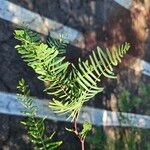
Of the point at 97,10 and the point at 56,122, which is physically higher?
the point at 97,10

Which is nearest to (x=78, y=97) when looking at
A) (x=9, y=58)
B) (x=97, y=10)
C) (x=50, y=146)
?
(x=50, y=146)

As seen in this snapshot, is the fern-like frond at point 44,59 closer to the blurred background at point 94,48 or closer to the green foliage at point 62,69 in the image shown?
the green foliage at point 62,69

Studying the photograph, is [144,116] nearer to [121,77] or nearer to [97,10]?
[121,77]

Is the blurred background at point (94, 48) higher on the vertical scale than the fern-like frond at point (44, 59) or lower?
higher

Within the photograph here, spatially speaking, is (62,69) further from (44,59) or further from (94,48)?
(94,48)

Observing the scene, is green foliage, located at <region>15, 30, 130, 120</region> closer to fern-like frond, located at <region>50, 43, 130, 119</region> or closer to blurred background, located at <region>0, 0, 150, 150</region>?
fern-like frond, located at <region>50, 43, 130, 119</region>

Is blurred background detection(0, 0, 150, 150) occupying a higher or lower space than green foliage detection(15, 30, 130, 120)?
higher

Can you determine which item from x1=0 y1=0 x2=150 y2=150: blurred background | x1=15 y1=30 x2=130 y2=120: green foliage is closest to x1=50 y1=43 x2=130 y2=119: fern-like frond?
x1=15 y1=30 x2=130 y2=120: green foliage

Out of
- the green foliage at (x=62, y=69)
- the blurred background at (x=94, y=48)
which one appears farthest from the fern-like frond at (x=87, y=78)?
the blurred background at (x=94, y=48)
